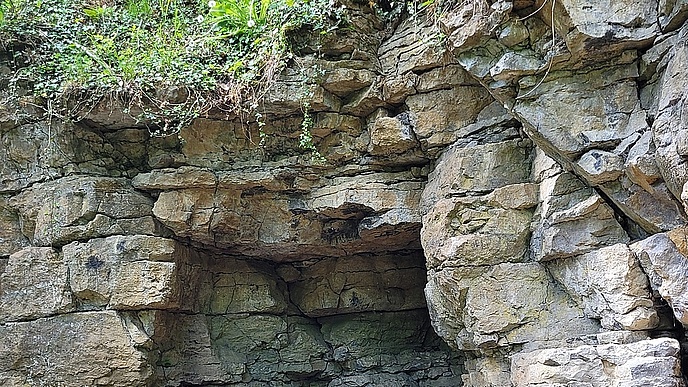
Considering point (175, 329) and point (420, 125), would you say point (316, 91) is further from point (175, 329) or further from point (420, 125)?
point (175, 329)

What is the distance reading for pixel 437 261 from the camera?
5.12 metres

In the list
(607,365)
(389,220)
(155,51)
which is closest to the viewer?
(607,365)

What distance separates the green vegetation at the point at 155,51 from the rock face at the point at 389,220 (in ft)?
0.73

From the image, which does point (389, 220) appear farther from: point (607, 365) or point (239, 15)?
point (607, 365)

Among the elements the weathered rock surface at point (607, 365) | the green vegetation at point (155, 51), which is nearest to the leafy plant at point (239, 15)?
the green vegetation at point (155, 51)

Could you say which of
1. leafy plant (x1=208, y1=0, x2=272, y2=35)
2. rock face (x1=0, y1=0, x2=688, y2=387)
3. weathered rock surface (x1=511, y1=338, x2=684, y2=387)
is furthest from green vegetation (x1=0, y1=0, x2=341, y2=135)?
weathered rock surface (x1=511, y1=338, x2=684, y2=387)

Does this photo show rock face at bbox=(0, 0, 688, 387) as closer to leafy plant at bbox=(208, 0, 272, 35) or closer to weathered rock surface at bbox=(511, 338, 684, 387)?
weathered rock surface at bbox=(511, 338, 684, 387)

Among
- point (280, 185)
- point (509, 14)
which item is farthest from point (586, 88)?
point (280, 185)

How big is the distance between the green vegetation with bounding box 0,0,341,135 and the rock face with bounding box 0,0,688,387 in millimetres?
221

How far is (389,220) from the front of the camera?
5.95 metres

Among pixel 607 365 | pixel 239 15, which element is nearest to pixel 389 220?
pixel 239 15

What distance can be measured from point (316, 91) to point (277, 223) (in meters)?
1.47

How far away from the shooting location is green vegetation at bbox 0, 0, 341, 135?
5.55 meters

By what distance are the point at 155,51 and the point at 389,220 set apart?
2598mm
